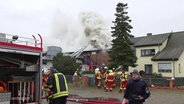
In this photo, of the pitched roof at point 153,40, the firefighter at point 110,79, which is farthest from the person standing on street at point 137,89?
the pitched roof at point 153,40

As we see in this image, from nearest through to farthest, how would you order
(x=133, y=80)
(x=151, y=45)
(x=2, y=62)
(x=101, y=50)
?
(x=133, y=80) → (x=2, y=62) → (x=151, y=45) → (x=101, y=50)

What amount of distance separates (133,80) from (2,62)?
120 inches

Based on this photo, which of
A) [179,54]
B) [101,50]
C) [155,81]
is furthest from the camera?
[101,50]

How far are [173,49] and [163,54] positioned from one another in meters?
1.33

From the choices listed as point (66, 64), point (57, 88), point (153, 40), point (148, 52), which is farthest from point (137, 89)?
point (153, 40)

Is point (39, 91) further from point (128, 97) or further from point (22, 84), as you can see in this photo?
point (128, 97)

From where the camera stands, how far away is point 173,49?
125ft

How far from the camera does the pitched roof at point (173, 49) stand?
36719 millimetres

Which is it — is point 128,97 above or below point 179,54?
below

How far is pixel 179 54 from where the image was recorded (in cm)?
3631

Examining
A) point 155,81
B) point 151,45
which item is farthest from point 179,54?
point 155,81

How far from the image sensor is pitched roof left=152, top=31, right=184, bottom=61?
120 ft

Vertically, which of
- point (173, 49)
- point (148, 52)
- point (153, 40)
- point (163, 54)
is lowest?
point (163, 54)

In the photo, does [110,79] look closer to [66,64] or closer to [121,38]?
[121,38]
